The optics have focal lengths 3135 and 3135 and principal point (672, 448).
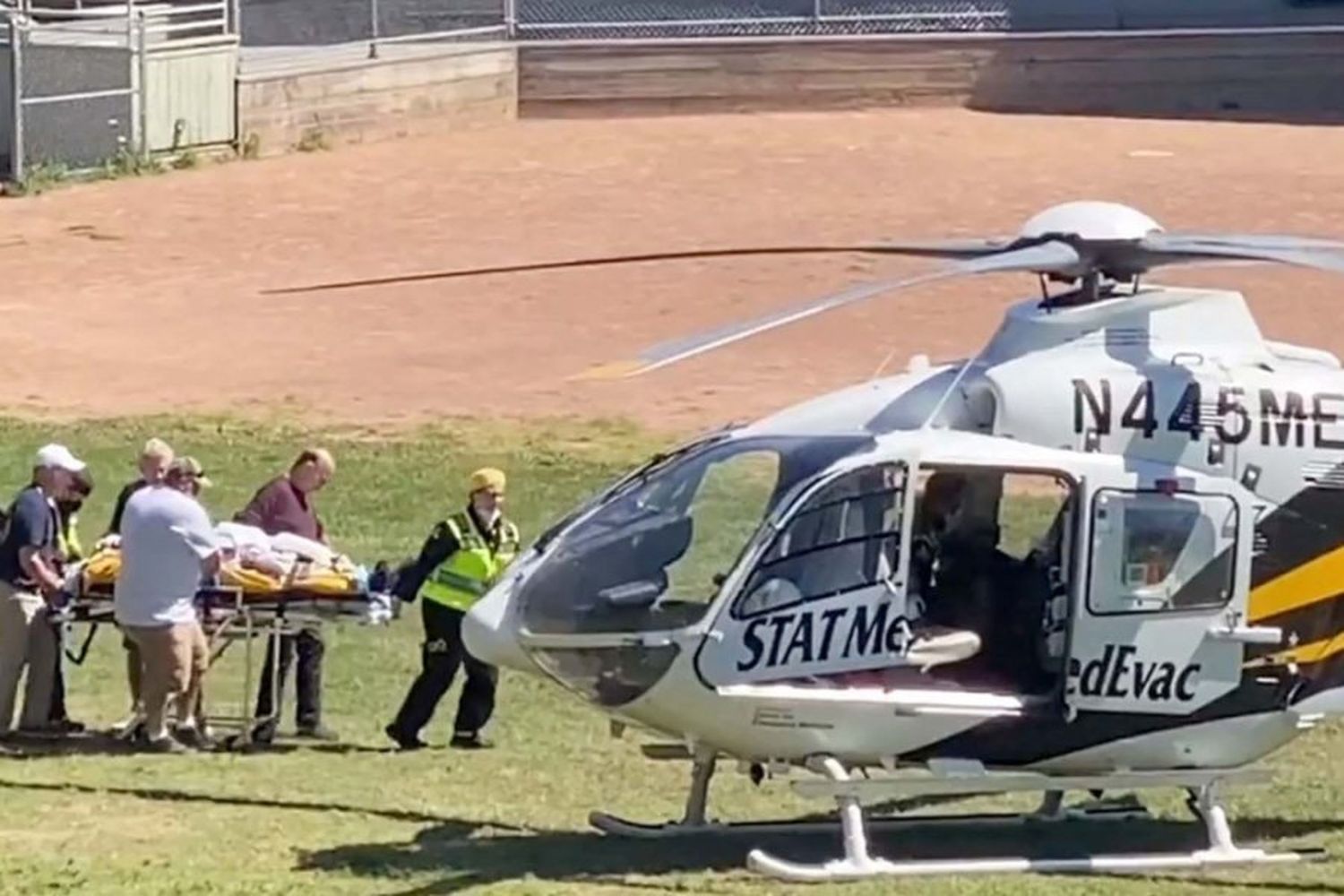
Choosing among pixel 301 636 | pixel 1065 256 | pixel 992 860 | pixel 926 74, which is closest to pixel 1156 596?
pixel 992 860

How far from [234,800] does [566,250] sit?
18810mm

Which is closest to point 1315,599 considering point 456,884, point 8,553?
point 456,884

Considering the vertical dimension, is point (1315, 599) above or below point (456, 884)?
above

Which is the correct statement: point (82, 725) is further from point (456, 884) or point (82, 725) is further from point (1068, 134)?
point (1068, 134)

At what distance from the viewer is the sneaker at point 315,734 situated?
16.0 meters

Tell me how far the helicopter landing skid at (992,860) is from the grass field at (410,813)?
60mm

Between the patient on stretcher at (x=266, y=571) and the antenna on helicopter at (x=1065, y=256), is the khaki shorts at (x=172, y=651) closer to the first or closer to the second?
the patient on stretcher at (x=266, y=571)

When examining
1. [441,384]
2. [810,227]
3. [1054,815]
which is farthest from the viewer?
[810,227]

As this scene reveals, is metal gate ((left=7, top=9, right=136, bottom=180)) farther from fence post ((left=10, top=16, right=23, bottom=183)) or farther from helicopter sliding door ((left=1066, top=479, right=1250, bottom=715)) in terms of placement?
helicopter sliding door ((left=1066, top=479, right=1250, bottom=715))

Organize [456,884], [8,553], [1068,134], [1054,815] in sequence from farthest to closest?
[1068,134]
[8,553]
[1054,815]
[456,884]

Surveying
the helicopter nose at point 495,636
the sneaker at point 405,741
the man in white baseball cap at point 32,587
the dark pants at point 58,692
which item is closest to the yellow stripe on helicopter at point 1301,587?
the helicopter nose at point 495,636

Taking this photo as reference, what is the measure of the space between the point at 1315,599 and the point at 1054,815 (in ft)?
5.12

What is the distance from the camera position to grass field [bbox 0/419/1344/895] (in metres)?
12.2

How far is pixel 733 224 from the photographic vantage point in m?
33.7
